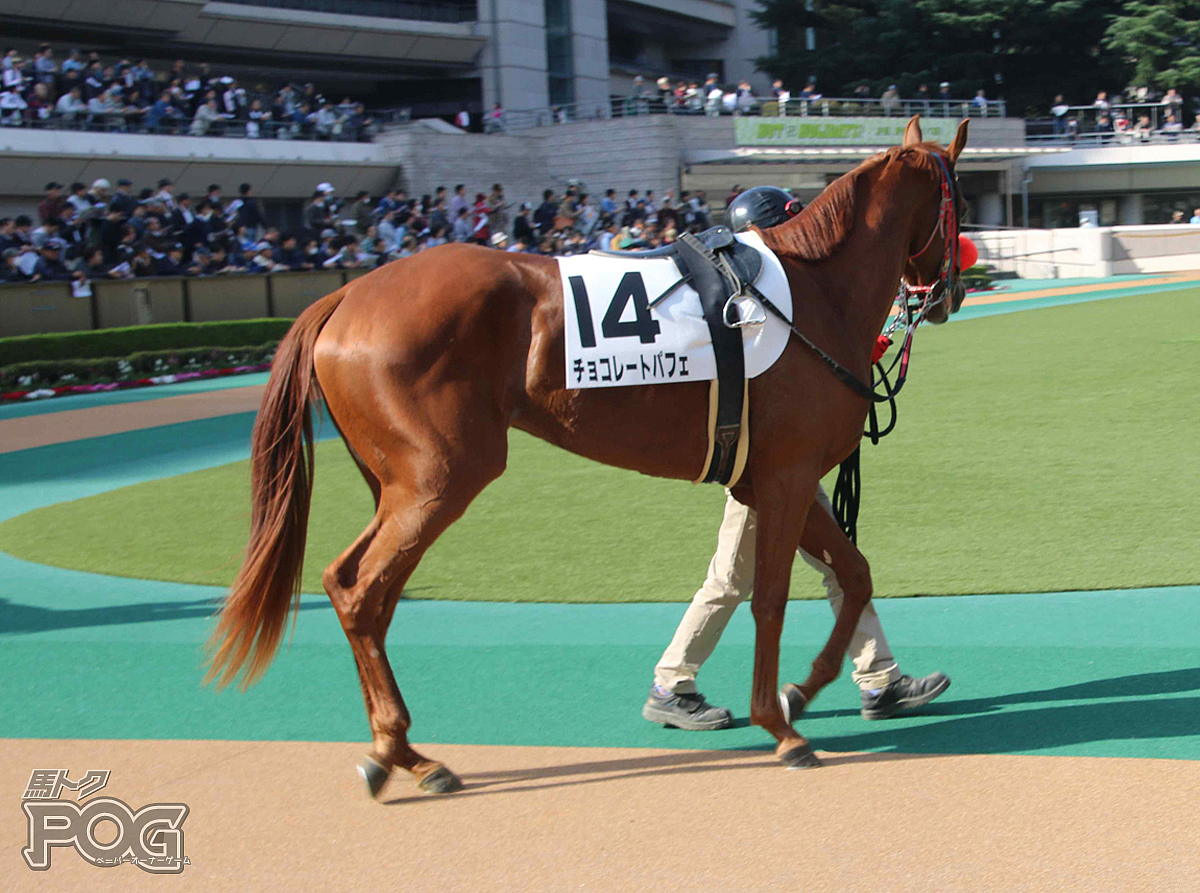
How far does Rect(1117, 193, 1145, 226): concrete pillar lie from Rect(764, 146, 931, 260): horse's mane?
4342 cm

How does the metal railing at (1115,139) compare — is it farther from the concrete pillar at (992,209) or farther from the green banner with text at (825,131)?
the green banner with text at (825,131)

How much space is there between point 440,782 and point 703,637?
103cm

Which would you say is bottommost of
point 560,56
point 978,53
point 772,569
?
point 772,569

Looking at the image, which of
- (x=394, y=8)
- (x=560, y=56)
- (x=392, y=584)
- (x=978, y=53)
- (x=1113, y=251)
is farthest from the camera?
(x=978, y=53)

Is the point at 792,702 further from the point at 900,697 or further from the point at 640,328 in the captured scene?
the point at 640,328

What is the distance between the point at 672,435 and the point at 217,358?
51.1 ft

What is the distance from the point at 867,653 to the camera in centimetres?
410

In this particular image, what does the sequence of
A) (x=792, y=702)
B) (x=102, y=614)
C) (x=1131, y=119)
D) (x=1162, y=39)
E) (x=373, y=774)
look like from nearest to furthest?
(x=373, y=774) → (x=792, y=702) → (x=102, y=614) → (x=1131, y=119) → (x=1162, y=39)

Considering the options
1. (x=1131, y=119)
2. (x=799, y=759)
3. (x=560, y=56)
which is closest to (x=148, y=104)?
(x=560, y=56)

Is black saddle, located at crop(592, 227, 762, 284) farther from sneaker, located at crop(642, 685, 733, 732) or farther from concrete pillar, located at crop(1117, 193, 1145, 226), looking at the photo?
concrete pillar, located at crop(1117, 193, 1145, 226)

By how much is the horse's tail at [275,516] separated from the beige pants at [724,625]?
4.12ft

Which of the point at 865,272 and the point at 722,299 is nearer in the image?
the point at 722,299

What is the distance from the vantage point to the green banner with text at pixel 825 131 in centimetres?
→ 3528

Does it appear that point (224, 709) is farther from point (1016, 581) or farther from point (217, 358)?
point (217, 358)
